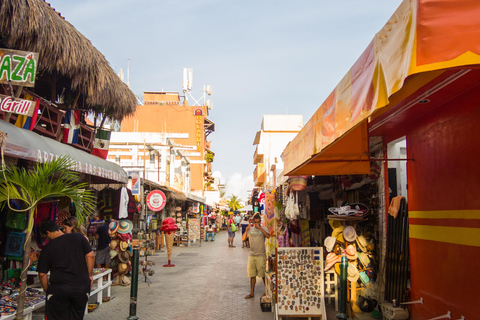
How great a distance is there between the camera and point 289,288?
6.72 m

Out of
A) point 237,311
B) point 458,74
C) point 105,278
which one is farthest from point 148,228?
point 458,74

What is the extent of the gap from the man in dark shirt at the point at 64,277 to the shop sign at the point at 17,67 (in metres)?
2.39

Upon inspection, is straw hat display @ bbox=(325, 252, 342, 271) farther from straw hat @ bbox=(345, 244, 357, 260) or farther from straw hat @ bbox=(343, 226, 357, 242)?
straw hat @ bbox=(343, 226, 357, 242)

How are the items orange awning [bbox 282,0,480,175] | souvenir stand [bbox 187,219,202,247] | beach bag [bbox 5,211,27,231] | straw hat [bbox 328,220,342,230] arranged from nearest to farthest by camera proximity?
1. orange awning [bbox 282,0,480,175]
2. beach bag [bbox 5,211,27,231]
3. straw hat [bbox 328,220,342,230]
4. souvenir stand [bbox 187,219,202,247]

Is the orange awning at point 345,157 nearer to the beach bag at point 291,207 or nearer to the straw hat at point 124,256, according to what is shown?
the beach bag at point 291,207

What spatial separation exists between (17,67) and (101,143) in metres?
5.52

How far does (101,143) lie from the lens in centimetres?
1120

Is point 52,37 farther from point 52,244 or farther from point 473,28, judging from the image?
point 473,28

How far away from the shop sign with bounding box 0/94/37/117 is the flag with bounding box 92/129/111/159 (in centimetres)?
517

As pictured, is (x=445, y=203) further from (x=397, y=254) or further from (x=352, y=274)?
(x=352, y=274)

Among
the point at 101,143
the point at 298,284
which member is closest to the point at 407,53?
the point at 298,284

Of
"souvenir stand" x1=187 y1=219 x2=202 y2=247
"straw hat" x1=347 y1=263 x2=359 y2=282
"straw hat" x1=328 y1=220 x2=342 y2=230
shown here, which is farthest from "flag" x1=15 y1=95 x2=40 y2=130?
"souvenir stand" x1=187 y1=219 x2=202 y2=247

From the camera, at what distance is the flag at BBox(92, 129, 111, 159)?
11129 millimetres

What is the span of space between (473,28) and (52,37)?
658 centimetres
